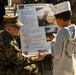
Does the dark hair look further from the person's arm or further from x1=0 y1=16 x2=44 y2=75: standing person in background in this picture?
x1=0 y1=16 x2=44 y2=75: standing person in background

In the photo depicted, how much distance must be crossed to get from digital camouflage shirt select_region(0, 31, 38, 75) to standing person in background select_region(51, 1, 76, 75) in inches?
19.8

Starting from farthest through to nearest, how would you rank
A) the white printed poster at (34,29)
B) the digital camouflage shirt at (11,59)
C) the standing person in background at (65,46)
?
the white printed poster at (34,29) → the digital camouflage shirt at (11,59) → the standing person in background at (65,46)

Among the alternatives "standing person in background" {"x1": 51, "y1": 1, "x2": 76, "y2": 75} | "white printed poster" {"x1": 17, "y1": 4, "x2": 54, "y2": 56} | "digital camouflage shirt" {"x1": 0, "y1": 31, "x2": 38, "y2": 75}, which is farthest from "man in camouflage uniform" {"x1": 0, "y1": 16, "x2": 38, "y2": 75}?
"standing person in background" {"x1": 51, "y1": 1, "x2": 76, "y2": 75}

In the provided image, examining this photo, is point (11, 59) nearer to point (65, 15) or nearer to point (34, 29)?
point (34, 29)

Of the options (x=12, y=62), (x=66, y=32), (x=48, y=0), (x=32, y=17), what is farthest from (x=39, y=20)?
(x=48, y=0)

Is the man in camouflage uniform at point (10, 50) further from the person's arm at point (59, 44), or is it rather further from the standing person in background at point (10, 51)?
the person's arm at point (59, 44)

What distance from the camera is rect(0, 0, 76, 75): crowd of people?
274 cm

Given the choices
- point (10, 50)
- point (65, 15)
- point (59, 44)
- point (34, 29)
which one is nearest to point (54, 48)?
point (59, 44)

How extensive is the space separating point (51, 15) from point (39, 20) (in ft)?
0.61

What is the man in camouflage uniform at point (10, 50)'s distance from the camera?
3.12 m

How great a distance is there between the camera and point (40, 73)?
4.34 m

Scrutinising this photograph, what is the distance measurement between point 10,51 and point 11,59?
4.4 inches

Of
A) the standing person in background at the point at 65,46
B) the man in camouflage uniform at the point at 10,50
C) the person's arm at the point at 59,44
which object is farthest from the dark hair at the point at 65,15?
the man in camouflage uniform at the point at 10,50

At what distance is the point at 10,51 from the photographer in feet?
10.2
